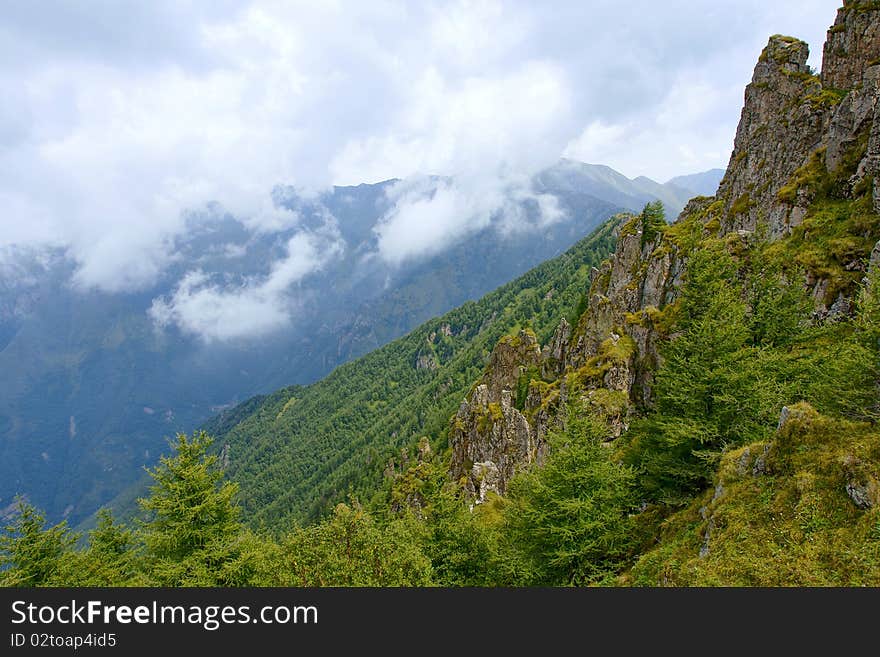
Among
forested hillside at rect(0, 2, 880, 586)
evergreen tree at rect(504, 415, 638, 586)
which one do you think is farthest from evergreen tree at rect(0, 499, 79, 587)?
evergreen tree at rect(504, 415, 638, 586)

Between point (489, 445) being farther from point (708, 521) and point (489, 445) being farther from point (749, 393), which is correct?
point (708, 521)

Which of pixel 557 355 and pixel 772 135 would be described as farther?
pixel 557 355

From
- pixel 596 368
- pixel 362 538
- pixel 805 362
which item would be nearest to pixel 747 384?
pixel 805 362

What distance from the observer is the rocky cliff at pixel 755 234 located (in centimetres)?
4403

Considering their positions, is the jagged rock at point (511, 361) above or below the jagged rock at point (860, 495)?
above

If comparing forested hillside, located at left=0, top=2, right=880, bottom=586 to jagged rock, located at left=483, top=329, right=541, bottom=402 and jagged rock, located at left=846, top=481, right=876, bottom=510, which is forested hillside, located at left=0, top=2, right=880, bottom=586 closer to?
jagged rock, located at left=846, top=481, right=876, bottom=510

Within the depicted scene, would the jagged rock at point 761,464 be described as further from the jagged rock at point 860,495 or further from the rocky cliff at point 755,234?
the rocky cliff at point 755,234

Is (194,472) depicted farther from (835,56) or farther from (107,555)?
(835,56)

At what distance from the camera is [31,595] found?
1429 centimetres

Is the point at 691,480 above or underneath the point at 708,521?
above

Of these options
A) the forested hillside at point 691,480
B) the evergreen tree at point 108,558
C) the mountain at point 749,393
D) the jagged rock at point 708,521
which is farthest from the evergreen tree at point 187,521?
the jagged rock at point 708,521

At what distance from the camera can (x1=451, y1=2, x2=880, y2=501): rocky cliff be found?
44.0 meters

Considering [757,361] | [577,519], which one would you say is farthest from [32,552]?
[757,361]

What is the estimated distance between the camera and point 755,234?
50.8 metres
